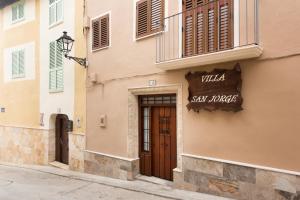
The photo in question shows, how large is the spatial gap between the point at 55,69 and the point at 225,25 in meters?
8.03

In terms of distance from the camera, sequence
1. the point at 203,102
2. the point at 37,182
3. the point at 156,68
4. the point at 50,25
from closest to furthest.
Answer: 1. the point at 203,102
2. the point at 156,68
3. the point at 37,182
4. the point at 50,25

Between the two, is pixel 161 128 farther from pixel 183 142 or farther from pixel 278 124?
pixel 278 124

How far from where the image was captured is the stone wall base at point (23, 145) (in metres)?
13.4

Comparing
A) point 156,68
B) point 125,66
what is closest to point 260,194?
point 156,68

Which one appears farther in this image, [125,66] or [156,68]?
[125,66]

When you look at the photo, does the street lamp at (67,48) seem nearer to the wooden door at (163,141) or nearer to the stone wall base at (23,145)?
the wooden door at (163,141)

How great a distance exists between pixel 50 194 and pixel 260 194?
5.04 m

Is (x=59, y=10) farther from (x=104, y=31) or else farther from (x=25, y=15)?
(x=104, y=31)

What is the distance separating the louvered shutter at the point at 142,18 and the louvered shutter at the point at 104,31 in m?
1.47

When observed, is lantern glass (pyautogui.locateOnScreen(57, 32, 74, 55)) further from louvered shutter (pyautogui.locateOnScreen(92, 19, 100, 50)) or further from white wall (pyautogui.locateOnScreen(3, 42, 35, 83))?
white wall (pyautogui.locateOnScreen(3, 42, 35, 83))

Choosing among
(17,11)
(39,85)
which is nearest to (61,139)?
(39,85)

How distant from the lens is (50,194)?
7922 mm

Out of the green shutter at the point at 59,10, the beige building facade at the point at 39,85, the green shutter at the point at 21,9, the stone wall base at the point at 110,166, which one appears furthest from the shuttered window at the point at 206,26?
the green shutter at the point at 21,9

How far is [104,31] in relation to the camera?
985 centimetres
